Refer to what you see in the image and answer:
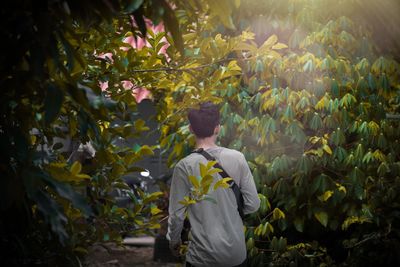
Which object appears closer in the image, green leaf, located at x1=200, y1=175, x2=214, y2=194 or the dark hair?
green leaf, located at x1=200, y1=175, x2=214, y2=194

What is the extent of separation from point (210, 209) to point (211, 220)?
2.6 inches

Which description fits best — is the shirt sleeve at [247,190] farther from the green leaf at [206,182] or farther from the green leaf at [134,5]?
the green leaf at [134,5]

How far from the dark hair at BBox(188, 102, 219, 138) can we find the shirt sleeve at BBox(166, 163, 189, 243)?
26cm

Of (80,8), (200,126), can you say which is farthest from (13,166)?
(200,126)

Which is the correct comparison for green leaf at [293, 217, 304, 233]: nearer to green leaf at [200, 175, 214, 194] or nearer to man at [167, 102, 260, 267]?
man at [167, 102, 260, 267]

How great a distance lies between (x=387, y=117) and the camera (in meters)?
6.20

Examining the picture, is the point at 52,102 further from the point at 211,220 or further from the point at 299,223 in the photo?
the point at 299,223

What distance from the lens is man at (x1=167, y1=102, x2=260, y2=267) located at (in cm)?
382

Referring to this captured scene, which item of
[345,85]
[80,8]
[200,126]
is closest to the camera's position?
[80,8]

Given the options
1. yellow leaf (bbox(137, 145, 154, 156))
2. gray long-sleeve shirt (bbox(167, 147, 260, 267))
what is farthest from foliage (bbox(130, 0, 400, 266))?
yellow leaf (bbox(137, 145, 154, 156))

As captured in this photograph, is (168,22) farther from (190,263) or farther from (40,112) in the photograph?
(190,263)

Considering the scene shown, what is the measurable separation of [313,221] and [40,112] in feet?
15.4

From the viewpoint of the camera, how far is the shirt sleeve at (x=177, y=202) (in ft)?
12.7

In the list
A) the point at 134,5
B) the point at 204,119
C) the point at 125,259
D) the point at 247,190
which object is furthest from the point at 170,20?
→ the point at 125,259
